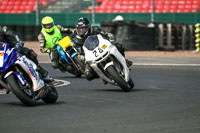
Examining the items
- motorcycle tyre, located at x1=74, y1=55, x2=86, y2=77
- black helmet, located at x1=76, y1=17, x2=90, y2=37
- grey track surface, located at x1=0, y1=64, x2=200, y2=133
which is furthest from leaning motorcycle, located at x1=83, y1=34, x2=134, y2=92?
motorcycle tyre, located at x1=74, y1=55, x2=86, y2=77

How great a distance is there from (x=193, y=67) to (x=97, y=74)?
6.99 metres

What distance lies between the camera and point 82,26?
12711mm

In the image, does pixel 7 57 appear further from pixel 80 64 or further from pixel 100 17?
pixel 100 17

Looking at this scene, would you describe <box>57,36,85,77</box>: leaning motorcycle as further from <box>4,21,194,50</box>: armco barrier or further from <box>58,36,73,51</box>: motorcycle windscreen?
<box>4,21,194,50</box>: armco barrier

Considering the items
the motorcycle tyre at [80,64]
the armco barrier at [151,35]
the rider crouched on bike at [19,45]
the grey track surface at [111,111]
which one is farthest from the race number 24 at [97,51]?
the armco barrier at [151,35]

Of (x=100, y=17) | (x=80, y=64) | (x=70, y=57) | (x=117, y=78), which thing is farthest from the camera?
(x=100, y=17)

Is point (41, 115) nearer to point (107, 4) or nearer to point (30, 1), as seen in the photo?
point (107, 4)

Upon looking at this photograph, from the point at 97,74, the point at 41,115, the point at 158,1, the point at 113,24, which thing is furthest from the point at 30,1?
the point at 41,115

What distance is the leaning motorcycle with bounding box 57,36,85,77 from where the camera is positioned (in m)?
14.0

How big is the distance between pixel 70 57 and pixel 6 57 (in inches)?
246

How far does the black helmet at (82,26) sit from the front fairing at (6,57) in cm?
437

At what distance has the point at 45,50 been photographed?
51.1ft

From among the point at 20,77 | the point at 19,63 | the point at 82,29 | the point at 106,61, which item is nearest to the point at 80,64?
the point at 82,29

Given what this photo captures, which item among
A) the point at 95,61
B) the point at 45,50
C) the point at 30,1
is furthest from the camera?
the point at 30,1
